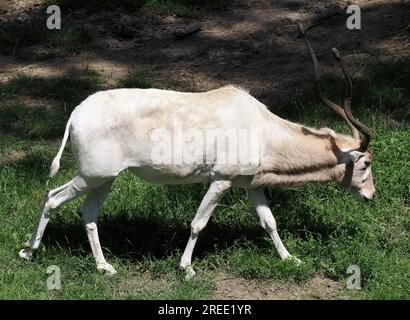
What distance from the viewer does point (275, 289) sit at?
7250mm

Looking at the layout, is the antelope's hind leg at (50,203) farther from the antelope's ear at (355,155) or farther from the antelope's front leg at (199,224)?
the antelope's ear at (355,155)

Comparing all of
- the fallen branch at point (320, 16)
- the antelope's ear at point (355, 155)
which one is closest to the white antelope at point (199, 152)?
the antelope's ear at point (355, 155)

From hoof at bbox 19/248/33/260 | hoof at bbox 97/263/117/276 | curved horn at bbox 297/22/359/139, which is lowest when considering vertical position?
hoof at bbox 97/263/117/276

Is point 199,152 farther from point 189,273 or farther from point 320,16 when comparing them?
point 320,16

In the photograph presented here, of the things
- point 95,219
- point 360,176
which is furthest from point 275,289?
point 95,219

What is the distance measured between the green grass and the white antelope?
23 cm

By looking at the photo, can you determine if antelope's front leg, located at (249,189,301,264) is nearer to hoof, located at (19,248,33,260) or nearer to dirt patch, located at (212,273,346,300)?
dirt patch, located at (212,273,346,300)

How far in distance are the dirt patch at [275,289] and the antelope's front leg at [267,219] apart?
30 centimetres

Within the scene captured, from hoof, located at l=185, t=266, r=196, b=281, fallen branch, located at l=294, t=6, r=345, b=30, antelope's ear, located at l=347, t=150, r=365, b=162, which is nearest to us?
hoof, located at l=185, t=266, r=196, b=281

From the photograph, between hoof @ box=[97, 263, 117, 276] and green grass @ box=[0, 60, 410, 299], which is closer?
green grass @ box=[0, 60, 410, 299]

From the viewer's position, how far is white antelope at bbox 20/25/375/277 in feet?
23.6

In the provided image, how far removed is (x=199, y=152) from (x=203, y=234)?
3.73 feet

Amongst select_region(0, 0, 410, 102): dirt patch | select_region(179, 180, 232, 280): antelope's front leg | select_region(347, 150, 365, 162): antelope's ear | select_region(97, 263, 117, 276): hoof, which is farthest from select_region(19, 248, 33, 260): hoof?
select_region(0, 0, 410, 102): dirt patch

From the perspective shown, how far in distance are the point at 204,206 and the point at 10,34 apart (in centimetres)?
644
